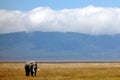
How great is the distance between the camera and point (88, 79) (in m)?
40.0

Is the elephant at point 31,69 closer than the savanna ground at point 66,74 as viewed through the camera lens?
No

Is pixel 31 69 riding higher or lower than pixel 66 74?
higher

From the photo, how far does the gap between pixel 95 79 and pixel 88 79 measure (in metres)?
0.75

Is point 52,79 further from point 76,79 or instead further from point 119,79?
point 119,79

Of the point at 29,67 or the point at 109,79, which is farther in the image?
the point at 29,67

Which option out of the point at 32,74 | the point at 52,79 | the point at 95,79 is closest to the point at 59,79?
the point at 52,79

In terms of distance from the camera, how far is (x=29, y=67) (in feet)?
170

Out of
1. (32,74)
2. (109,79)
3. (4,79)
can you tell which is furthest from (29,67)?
(109,79)

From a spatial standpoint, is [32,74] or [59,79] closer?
[59,79]

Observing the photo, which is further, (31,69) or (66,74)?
(31,69)

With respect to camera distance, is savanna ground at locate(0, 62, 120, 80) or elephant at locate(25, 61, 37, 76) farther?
elephant at locate(25, 61, 37, 76)

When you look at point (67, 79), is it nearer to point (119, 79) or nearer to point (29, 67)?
point (119, 79)

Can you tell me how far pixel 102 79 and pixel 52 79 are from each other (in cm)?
490

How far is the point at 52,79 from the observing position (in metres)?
39.9
